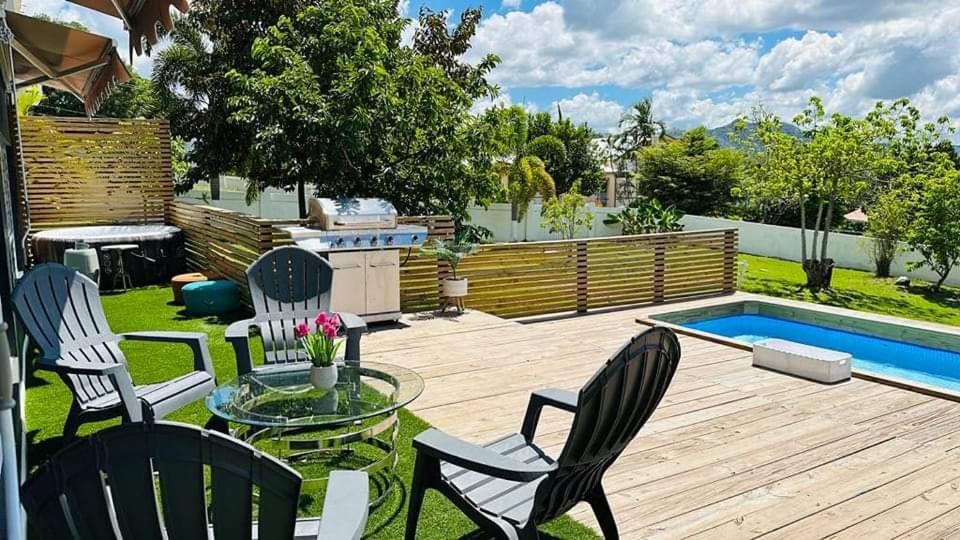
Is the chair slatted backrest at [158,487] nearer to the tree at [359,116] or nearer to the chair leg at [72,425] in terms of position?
the chair leg at [72,425]

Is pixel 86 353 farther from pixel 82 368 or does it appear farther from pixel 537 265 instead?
pixel 537 265

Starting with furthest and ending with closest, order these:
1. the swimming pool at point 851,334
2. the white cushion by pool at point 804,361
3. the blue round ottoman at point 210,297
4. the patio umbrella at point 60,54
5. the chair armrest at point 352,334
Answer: the swimming pool at point 851,334 → the blue round ottoman at point 210,297 → the white cushion by pool at point 804,361 → the patio umbrella at point 60,54 → the chair armrest at point 352,334

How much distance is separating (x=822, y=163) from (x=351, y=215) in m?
10.1

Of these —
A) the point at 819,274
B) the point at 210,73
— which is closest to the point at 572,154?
the point at 819,274

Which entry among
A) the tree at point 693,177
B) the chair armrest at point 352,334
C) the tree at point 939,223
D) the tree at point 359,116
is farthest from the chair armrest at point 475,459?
the tree at point 693,177

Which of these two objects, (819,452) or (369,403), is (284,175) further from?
(819,452)

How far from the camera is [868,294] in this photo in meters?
12.9

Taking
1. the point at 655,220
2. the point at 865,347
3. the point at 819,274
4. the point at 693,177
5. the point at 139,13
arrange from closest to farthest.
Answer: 1. the point at 139,13
2. the point at 865,347
3. the point at 819,274
4. the point at 655,220
5. the point at 693,177

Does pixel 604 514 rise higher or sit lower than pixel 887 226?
lower

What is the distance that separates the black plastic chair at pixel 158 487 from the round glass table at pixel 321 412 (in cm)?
137

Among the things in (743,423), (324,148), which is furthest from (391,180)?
(743,423)

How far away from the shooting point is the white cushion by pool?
5.44 m

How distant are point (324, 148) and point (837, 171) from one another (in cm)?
977

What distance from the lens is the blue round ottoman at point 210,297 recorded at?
7504 mm
